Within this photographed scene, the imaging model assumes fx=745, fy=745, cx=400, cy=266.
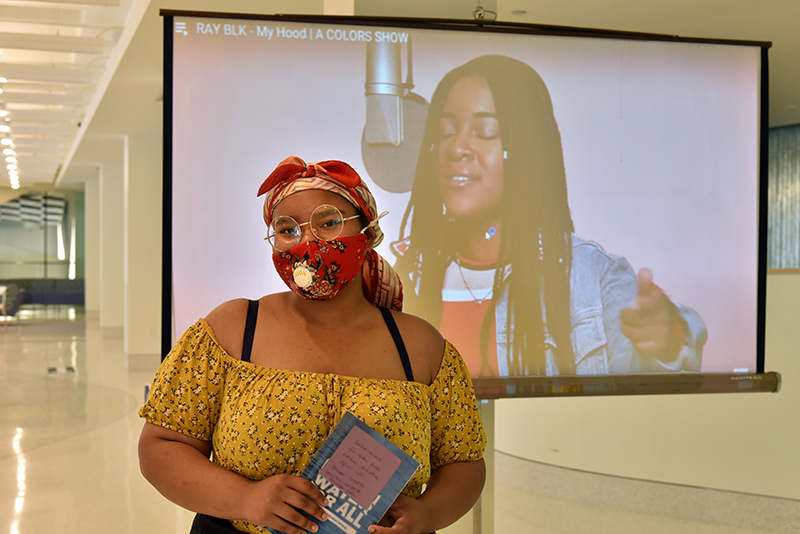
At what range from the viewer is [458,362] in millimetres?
1655

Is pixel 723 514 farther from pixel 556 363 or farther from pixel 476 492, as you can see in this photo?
pixel 476 492

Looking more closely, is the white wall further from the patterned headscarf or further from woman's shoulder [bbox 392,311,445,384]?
the patterned headscarf

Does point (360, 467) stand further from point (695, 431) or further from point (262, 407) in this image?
point (695, 431)

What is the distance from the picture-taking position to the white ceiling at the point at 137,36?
14.9ft

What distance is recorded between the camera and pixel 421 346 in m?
1.61

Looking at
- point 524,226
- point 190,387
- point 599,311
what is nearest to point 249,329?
point 190,387

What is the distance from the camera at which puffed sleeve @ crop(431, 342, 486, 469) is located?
1.59 meters

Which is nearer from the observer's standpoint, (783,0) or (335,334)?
(335,334)

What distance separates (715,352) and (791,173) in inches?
253

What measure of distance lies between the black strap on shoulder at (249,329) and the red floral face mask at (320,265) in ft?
0.31

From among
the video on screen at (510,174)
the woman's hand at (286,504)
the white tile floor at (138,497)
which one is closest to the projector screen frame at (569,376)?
the video on screen at (510,174)

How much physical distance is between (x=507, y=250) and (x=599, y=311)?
45 centimetres

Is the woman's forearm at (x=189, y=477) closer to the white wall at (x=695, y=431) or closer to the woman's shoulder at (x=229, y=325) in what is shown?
the woman's shoulder at (x=229, y=325)

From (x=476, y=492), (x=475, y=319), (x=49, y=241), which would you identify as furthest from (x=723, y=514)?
(x=49, y=241)
